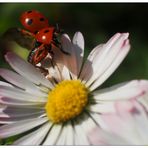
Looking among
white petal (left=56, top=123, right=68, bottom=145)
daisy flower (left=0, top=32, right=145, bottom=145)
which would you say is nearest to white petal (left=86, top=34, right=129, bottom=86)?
daisy flower (left=0, top=32, right=145, bottom=145)

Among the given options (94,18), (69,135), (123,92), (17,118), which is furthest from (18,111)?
(94,18)

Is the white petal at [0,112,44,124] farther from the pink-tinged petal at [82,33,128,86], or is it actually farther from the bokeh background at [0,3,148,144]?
the bokeh background at [0,3,148,144]

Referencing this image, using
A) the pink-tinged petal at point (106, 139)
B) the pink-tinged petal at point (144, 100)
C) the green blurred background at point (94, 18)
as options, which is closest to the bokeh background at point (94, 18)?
the green blurred background at point (94, 18)

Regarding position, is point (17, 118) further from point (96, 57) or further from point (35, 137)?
point (96, 57)

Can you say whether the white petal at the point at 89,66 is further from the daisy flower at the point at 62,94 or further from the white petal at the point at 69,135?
the white petal at the point at 69,135

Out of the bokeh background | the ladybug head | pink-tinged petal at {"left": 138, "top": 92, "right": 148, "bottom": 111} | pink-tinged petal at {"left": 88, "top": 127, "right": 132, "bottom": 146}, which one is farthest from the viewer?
the bokeh background

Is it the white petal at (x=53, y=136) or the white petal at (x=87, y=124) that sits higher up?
the white petal at (x=87, y=124)
